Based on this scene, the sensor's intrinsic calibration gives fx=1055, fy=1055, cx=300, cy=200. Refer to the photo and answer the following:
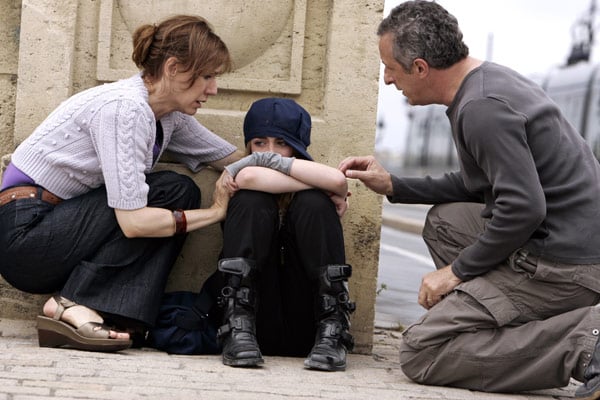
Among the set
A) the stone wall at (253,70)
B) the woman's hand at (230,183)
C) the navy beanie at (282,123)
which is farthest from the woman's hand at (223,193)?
the stone wall at (253,70)

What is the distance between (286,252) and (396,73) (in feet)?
3.03

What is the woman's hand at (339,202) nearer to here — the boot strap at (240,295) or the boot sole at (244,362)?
the boot strap at (240,295)

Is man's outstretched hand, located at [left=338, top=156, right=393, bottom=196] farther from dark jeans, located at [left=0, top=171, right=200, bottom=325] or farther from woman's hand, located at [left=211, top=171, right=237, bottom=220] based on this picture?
dark jeans, located at [left=0, top=171, right=200, bottom=325]

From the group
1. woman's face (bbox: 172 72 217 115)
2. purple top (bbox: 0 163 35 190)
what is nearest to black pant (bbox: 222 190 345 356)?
woman's face (bbox: 172 72 217 115)

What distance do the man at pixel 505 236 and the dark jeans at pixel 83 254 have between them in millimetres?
1181

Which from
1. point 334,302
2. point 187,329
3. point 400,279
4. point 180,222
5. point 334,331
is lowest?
point 400,279

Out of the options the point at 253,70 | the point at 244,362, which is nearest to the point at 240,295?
the point at 244,362

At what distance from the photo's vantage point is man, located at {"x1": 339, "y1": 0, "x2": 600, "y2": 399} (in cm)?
383

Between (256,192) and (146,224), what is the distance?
48 cm

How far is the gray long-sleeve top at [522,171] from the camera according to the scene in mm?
3799

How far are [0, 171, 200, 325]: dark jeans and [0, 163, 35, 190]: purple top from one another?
0.10 metres

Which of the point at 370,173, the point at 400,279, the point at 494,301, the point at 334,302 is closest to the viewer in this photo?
the point at 494,301

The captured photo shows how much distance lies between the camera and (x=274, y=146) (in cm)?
459

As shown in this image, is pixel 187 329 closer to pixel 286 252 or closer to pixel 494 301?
pixel 286 252
